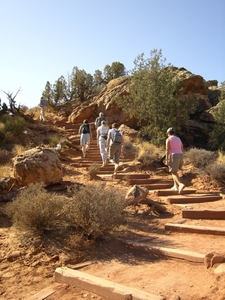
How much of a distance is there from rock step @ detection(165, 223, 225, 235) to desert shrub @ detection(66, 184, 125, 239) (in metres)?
1.01

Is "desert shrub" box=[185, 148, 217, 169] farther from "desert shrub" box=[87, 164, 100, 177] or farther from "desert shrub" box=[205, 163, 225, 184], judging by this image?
"desert shrub" box=[87, 164, 100, 177]

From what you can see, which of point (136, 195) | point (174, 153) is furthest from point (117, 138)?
point (136, 195)

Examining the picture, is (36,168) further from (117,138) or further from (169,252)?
→ (169,252)

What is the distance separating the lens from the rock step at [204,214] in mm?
6688

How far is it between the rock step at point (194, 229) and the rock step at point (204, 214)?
2.42 ft

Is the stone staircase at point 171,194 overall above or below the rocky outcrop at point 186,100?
→ below

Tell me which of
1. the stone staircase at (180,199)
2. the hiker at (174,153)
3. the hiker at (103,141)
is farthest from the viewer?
the hiker at (103,141)

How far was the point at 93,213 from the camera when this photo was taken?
17.6 feet

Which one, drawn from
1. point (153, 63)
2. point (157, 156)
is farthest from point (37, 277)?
point (153, 63)

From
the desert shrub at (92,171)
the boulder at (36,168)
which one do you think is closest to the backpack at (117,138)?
the desert shrub at (92,171)

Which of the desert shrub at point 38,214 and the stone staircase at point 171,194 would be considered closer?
the desert shrub at point 38,214

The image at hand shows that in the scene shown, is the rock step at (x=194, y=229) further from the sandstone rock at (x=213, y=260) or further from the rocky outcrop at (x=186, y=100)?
the rocky outcrop at (x=186, y=100)

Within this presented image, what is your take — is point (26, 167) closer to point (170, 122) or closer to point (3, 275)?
point (3, 275)

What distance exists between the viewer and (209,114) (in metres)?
20.2
